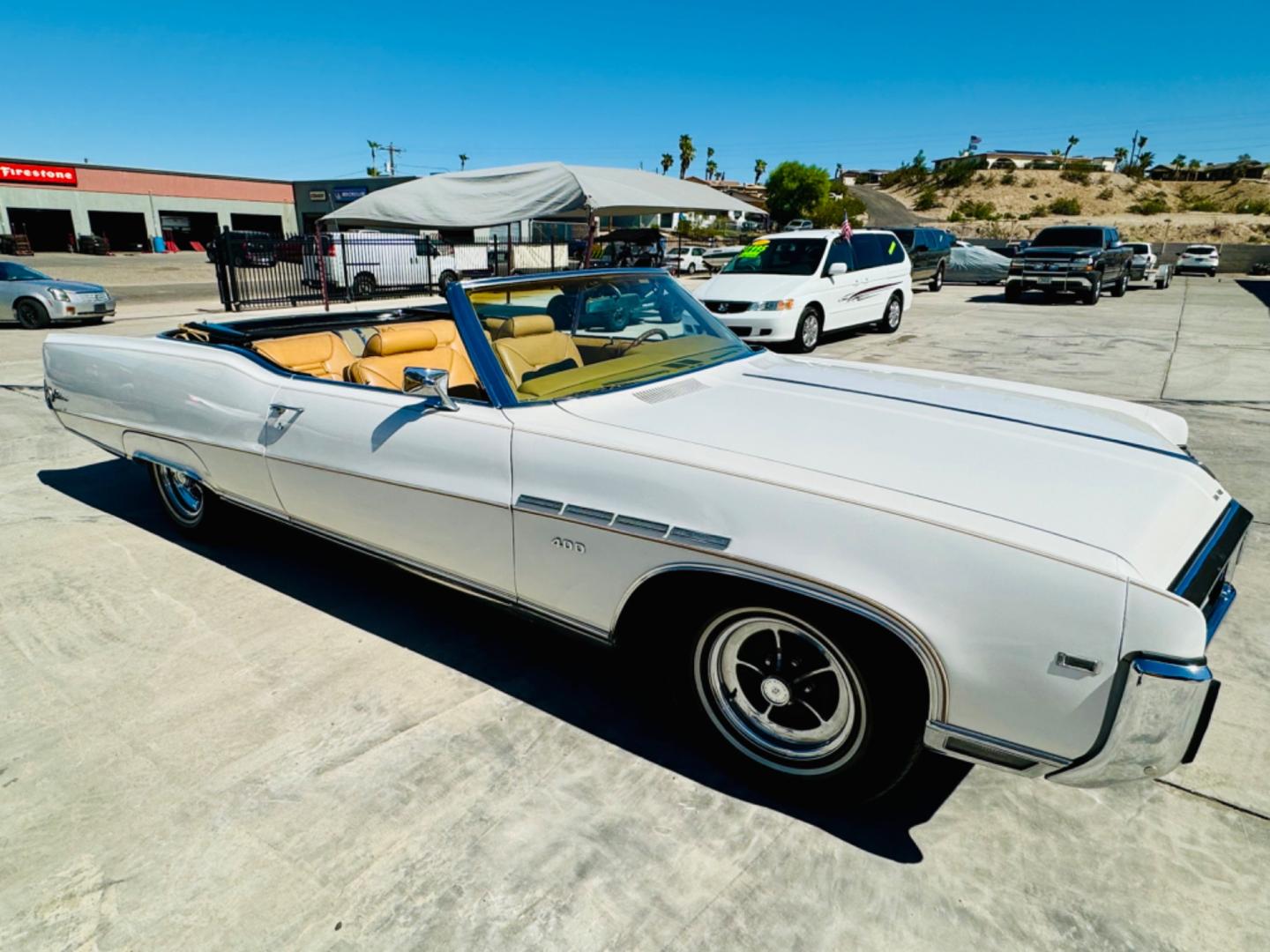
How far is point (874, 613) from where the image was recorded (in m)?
1.85

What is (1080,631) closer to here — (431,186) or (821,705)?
(821,705)

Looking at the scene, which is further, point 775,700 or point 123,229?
point 123,229

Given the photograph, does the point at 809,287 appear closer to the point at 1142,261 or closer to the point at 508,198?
the point at 508,198

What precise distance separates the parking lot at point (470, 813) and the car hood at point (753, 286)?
7.47 meters

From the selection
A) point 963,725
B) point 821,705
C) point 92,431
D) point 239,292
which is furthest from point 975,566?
point 239,292

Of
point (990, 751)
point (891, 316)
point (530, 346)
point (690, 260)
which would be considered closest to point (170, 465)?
point (530, 346)

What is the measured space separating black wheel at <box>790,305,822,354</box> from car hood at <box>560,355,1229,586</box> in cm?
753

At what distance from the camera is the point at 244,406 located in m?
3.32

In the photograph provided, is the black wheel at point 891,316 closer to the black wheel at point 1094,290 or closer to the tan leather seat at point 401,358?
the black wheel at point 1094,290

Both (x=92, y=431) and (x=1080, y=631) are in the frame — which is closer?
(x=1080, y=631)

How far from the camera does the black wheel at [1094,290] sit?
1814 cm

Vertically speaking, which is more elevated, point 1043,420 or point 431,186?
point 431,186

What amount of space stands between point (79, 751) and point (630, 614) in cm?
188

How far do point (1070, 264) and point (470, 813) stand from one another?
20.1m
